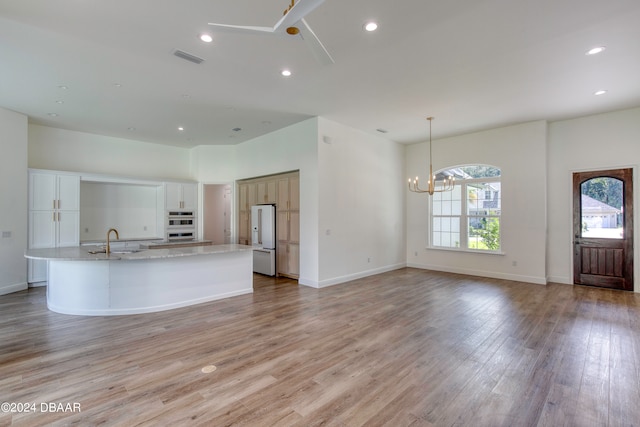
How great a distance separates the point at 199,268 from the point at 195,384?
2.52 metres

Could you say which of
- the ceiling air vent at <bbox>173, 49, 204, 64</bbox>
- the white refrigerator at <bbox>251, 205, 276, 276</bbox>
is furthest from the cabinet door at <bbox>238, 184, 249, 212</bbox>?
the ceiling air vent at <bbox>173, 49, 204, 64</bbox>

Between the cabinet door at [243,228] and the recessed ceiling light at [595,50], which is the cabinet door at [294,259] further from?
the recessed ceiling light at [595,50]

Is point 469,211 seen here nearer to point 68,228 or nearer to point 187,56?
point 187,56

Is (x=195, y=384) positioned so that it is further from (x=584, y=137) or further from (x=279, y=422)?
(x=584, y=137)

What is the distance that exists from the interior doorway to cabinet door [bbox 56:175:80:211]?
2.87m

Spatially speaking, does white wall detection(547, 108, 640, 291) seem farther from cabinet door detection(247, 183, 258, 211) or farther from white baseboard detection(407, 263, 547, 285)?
cabinet door detection(247, 183, 258, 211)

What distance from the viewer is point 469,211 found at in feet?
24.3

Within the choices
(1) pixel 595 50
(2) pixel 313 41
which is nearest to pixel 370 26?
(2) pixel 313 41

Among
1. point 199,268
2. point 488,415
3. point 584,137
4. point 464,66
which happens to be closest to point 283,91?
point 464,66

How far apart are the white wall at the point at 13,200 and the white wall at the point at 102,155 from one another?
744 millimetres

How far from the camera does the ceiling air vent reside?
3.57 meters

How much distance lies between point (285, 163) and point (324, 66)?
2.98m

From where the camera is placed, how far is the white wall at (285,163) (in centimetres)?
604

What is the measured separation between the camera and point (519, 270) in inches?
258
